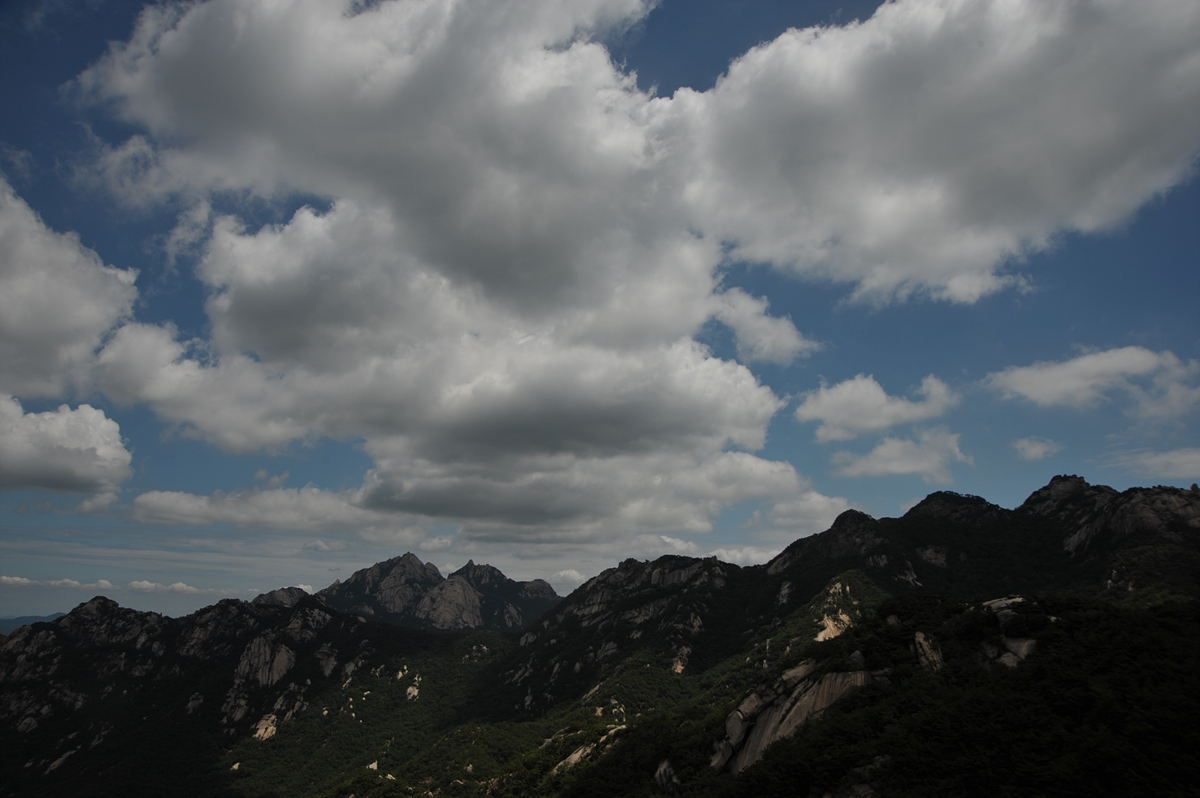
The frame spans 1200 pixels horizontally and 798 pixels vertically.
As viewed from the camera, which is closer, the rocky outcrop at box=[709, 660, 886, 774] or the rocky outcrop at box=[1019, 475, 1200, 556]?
the rocky outcrop at box=[709, 660, 886, 774]

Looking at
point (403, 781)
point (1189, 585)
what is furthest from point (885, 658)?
point (403, 781)

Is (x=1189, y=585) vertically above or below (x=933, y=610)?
below

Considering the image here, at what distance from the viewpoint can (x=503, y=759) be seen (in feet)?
504

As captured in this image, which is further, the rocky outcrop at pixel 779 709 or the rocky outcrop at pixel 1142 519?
the rocky outcrop at pixel 1142 519

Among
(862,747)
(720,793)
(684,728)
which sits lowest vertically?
(684,728)

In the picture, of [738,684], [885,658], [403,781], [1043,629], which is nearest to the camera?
[1043,629]

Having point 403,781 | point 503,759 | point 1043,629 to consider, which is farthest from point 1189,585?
point 403,781

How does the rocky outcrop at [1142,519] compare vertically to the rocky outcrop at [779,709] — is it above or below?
above

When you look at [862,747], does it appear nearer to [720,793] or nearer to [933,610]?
[720,793]

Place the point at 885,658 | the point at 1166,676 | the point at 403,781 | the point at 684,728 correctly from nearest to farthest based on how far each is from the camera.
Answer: the point at 1166,676 < the point at 885,658 < the point at 684,728 < the point at 403,781

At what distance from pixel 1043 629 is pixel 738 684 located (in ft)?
420

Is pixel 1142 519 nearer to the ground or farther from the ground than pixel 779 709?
farther from the ground

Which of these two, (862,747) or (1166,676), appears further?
(862,747)

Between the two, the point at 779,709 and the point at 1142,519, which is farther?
the point at 1142,519
